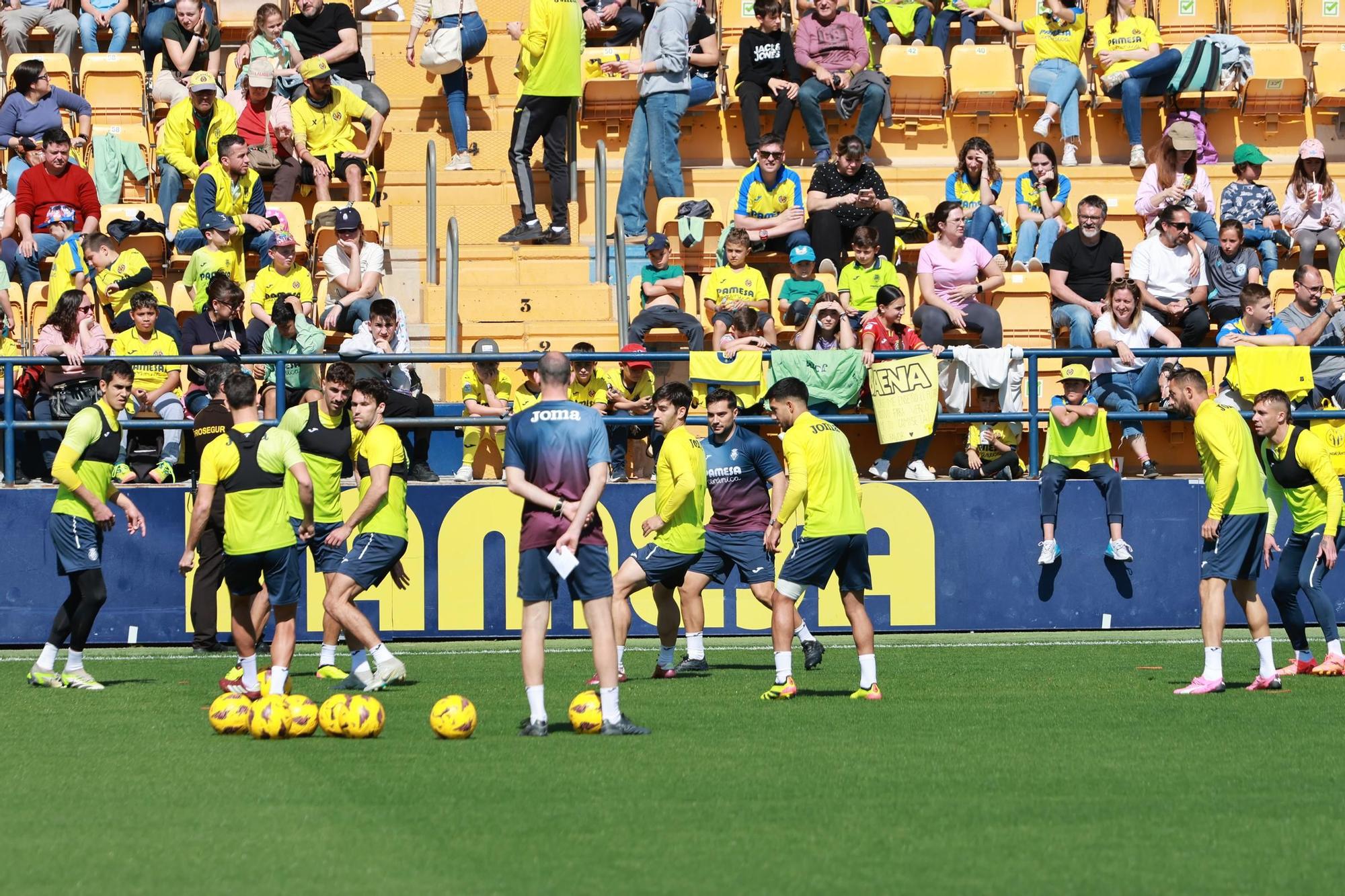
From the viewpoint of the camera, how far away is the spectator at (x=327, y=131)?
19.1 m

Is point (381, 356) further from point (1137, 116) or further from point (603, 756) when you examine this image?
point (1137, 116)

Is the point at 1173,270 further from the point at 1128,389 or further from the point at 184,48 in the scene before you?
the point at 184,48

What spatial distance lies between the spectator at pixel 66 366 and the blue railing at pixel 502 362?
0.39 feet

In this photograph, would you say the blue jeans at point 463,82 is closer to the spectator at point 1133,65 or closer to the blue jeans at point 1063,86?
the blue jeans at point 1063,86

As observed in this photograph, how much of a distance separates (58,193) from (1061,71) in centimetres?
1138

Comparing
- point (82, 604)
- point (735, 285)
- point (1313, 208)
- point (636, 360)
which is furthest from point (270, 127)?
point (1313, 208)

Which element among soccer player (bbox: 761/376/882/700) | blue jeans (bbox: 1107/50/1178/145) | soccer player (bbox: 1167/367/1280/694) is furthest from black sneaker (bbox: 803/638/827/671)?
blue jeans (bbox: 1107/50/1178/145)

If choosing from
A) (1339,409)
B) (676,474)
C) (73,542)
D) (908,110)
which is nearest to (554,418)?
(676,474)

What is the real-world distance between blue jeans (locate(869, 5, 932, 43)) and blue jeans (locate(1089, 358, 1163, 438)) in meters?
6.68

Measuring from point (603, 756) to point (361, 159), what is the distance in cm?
1164

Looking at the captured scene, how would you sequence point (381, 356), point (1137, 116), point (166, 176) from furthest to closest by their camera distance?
1. point (1137, 116)
2. point (166, 176)
3. point (381, 356)

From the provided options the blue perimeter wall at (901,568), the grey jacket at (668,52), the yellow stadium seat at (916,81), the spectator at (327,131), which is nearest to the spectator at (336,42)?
the spectator at (327,131)

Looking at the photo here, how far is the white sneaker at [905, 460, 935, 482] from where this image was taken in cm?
1622

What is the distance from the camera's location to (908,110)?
21062 mm
